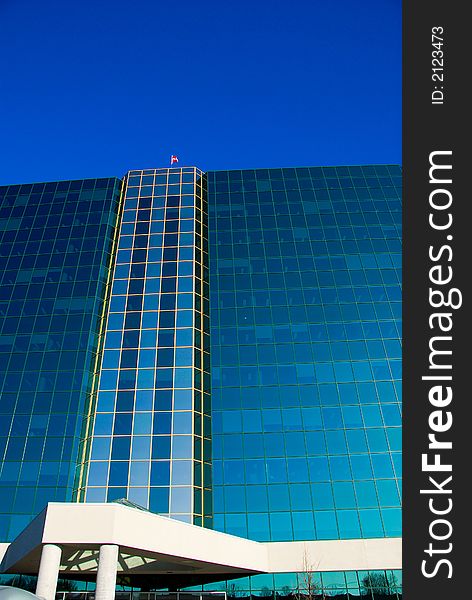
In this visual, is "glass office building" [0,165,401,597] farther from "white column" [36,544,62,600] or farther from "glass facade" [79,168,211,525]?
"white column" [36,544,62,600]

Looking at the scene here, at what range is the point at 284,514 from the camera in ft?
111

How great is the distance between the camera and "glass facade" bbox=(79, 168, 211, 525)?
115ft

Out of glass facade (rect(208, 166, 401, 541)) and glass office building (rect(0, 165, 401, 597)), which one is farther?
glass office building (rect(0, 165, 401, 597))

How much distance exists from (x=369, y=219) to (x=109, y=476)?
107 feet

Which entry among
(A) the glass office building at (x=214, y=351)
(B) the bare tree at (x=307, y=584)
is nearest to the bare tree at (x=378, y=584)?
(A) the glass office building at (x=214, y=351)

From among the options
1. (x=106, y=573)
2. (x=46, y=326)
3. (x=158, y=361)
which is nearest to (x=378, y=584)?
(x=106, y=573)

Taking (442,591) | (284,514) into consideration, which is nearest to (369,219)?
(284,514)

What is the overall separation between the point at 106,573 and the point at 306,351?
24305 millimetres

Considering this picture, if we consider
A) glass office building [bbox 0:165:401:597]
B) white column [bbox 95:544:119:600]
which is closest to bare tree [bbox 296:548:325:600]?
glass office building [bbox 0:165:401:597]

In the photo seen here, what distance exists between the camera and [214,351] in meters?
41.1

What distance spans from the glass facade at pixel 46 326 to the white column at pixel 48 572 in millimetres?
14401

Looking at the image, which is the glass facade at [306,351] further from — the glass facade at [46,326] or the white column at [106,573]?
the white column at [106,573]

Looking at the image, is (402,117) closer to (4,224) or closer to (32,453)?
(32,453)

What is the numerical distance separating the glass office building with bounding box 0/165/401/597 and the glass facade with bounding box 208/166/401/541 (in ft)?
0.45
